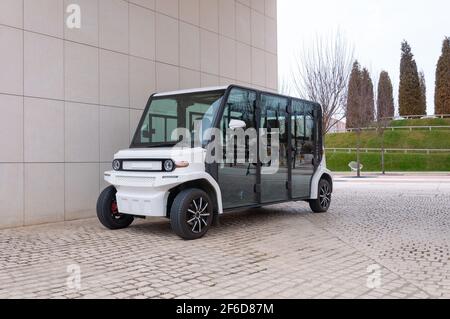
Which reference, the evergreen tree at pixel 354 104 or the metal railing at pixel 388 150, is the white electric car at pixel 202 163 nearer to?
the evergreen tree at pixel 354 104

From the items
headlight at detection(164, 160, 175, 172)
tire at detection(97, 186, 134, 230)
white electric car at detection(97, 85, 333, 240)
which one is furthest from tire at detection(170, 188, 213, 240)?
tire at detection(97, 186, 134, 230)

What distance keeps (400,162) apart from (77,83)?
3292 centimetres

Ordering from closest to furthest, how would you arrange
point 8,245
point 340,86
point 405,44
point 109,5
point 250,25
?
1. point 8,245
2. point 109,5
3. point 250,25
4. point 340,86
5. point 405,44

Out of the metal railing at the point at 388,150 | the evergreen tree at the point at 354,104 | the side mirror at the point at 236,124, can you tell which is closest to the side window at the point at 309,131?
the side mirror at the point at 236,124

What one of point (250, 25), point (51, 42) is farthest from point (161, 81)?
point (250, 25)

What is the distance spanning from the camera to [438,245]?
676cm

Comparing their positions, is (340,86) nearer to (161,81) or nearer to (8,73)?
(161,81)

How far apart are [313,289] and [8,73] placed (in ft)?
21.1

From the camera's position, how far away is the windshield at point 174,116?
775 centimetres

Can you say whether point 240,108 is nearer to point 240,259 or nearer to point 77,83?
point 240,259

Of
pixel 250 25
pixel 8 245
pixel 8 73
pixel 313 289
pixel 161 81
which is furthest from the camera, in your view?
pixel 250 25

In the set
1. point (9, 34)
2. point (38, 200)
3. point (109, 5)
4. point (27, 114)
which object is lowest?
point (38, 200)

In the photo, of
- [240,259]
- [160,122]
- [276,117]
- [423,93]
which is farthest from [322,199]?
[423,93]

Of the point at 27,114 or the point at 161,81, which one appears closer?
the point at 27,114
